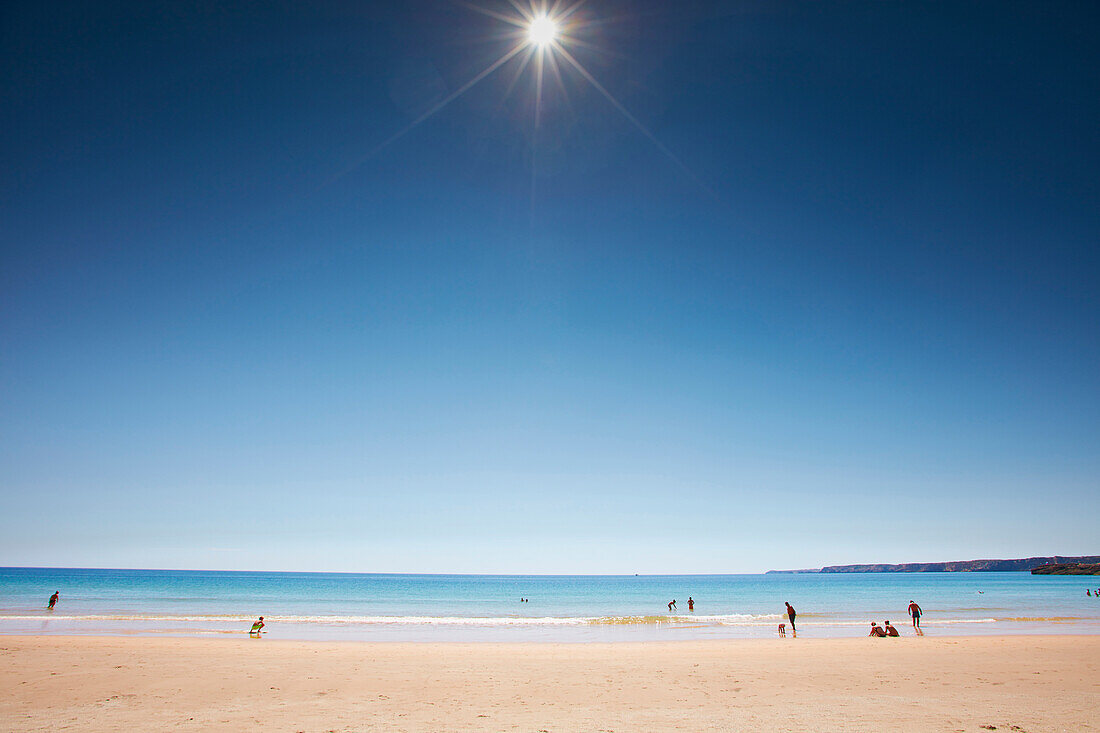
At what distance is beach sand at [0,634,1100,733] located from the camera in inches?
386

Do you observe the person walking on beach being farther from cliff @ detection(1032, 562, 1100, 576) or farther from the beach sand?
cliff @ detection(1032, 562, 1100, 576)

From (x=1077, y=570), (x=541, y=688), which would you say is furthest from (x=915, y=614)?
(x=1077, y=570)

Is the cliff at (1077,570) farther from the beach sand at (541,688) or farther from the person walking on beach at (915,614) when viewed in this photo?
the beach sand at (541,688)

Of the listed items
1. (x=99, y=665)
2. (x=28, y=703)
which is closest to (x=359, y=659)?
(x=99, y=665)

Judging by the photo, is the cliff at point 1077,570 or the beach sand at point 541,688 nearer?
the beach sand at point 541,688

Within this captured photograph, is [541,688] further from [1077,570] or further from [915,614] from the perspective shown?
[1077,570]

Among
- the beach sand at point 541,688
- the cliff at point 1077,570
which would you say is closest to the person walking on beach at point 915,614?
the beach sand at point 541,688

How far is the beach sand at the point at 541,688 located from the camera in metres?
9.81

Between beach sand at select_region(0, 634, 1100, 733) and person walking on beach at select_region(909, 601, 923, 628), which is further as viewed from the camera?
person walking on beach at select_region(909, 601, 923, 628)

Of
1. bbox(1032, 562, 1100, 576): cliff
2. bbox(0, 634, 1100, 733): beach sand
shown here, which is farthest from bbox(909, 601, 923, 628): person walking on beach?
bbox(1032, 562, 1100, 576): cliff

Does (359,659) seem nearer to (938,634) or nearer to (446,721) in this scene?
(446,721)

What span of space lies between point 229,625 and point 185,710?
2602 cm

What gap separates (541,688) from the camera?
13000 mm

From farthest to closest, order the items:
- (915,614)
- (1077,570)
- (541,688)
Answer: (1077,570)
(915,614)
(541,688)
